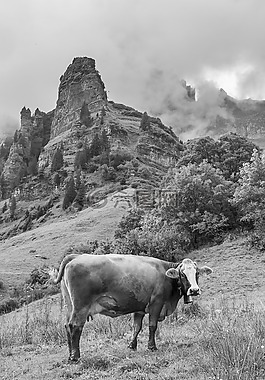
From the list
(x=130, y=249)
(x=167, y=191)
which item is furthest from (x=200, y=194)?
(x=130, y=249)

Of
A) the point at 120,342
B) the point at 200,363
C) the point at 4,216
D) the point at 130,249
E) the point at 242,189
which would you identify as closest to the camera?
the point at 200,363

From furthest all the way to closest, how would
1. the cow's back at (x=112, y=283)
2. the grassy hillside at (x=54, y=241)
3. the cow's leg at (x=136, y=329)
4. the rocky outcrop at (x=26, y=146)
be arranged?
1. the rocky outcrop at (x=26, y=146)
2. the grassy hillside at (x=54, y=241)
3. the cow's leg at (x=136, y=329)
4. the cow's back at (x=112, y=283)

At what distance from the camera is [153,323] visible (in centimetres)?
832

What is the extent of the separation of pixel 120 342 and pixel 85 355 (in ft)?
4.97

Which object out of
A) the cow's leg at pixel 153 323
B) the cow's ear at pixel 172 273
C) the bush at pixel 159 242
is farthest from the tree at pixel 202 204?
the cow's leg at pixel 153 323

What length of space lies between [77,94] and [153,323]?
159386 mm

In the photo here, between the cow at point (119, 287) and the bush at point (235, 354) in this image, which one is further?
the cow at point (119, 287)

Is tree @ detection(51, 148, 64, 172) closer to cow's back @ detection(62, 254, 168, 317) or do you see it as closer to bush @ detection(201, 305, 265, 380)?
cow's back @ detection(62, 254, 168, 317)

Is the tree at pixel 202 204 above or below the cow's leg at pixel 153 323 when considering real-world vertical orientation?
above

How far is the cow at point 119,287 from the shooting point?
756 cm

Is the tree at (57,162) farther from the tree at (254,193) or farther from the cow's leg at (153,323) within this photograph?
the cow's leg at (153,323)

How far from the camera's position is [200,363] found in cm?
645

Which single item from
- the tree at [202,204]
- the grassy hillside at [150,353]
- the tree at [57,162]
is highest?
the tree at [57,162]

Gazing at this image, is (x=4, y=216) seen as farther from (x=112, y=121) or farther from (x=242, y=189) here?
(x=242, y=189)
